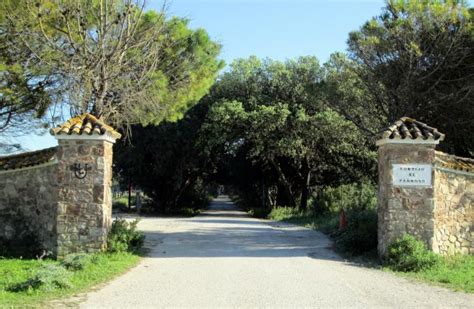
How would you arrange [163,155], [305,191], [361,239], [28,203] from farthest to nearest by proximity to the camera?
[305,191]
[163,155]
[361,239]
[28,203]

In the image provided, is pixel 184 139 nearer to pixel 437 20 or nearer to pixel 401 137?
pixel 437 20

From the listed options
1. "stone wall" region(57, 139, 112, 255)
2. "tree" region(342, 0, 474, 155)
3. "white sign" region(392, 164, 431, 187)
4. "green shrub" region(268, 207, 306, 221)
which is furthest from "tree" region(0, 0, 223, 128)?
"green shrub" region(268, 207, 306, 221)

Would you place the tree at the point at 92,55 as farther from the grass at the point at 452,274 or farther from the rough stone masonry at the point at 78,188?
the grass at the point at 452,274

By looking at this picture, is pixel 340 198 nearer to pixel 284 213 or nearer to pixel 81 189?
pixel 284 213

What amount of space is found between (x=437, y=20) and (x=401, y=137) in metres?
5.68

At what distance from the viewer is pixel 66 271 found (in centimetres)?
952

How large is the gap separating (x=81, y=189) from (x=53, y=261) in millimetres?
1718

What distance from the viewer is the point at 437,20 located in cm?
1619

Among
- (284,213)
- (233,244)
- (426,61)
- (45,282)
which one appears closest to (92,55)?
(233,244)

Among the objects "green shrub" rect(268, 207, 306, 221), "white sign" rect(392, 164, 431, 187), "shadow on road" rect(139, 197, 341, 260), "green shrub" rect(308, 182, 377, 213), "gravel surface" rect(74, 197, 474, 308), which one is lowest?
"green shrub" rect(268, 207, 306, 221)

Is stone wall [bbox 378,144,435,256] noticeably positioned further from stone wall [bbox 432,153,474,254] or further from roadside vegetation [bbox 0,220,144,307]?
roadside vegetation [bbox 0,220,144,307]

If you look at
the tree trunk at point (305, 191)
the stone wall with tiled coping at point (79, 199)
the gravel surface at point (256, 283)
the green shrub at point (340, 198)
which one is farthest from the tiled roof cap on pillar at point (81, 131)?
the tree trunk at point (305, 191)

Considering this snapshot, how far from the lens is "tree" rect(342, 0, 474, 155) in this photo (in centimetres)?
1594

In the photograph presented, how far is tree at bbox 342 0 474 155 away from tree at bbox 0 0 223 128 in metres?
5.70
